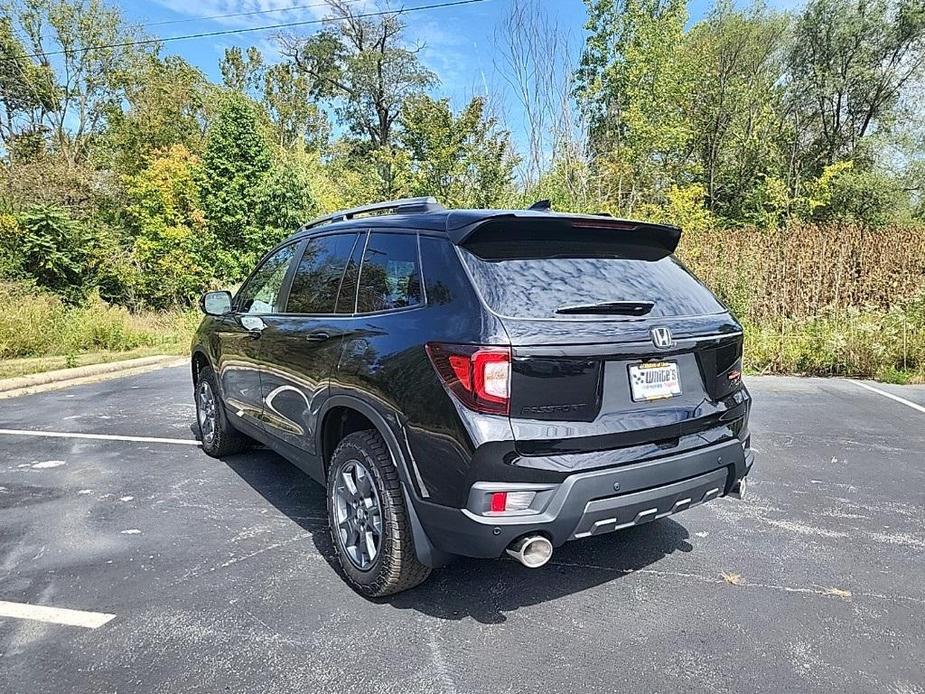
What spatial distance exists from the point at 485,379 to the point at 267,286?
7.95 feet

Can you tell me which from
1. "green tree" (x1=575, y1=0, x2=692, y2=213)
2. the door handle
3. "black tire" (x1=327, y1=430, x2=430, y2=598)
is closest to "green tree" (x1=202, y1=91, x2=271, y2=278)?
"green tree" (x1=575, y1=0, x2=692, y2=213)

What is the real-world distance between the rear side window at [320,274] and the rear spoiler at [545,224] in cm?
86

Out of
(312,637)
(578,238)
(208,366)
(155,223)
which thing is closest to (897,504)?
(578,238)

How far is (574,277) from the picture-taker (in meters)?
2.54

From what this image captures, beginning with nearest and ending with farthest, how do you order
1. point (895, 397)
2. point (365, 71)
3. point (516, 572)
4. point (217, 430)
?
point (516, 572) → point (217, 430) → point (895, 397) → point (365, 71)

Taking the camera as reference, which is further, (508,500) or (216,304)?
(216,304)

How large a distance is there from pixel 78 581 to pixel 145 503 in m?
1.06

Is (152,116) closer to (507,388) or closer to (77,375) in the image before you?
(77,375)

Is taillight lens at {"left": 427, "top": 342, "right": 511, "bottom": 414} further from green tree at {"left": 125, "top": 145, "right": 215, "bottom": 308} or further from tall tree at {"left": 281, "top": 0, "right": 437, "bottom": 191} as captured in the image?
tall tree at {"left": 281, "top": 0, "right": 437, "bottom": 191}

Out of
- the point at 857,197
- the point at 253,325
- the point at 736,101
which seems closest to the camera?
the point at 253,325

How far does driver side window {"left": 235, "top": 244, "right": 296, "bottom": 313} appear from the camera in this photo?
3.88 metres

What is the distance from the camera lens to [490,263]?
247 cm

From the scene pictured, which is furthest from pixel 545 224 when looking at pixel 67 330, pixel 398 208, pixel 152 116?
pixel 152 116

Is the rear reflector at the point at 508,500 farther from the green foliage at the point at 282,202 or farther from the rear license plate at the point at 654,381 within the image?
the green foliage at the point at 282,202
